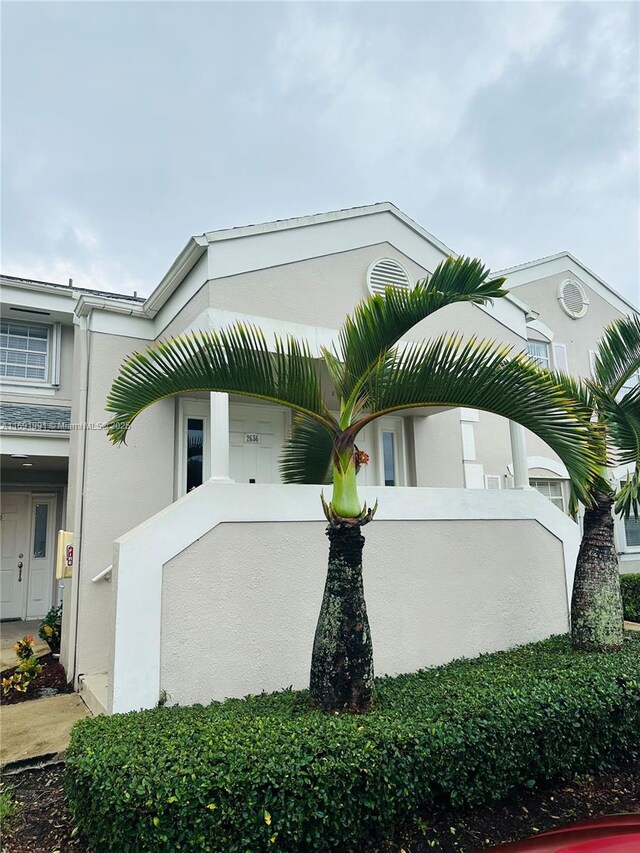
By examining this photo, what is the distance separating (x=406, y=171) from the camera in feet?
36.6

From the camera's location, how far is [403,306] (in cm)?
428

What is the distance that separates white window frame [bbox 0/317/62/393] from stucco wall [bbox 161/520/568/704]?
5.99 m

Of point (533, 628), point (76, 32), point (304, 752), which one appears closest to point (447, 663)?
point (533, 628)

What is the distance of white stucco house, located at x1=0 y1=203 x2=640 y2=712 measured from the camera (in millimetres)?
4883

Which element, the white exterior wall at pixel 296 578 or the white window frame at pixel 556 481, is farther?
the white window frame at pixel 556 481

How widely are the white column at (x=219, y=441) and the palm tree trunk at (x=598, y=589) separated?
416 centimetres

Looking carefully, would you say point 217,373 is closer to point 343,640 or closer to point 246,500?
point 246,500

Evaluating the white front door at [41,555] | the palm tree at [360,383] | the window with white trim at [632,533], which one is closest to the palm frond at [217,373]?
the palm tree at [360,383]

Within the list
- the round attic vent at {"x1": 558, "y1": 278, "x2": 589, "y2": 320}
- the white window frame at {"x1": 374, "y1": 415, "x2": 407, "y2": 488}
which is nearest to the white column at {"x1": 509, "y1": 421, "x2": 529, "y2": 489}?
the white window frame at {"x1": 374, "y1": 415, "x2": 407, "y2": 488}

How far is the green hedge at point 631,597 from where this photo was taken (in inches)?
415

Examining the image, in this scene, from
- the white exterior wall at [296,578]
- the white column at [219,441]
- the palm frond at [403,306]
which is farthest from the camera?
the white column at [219,441]

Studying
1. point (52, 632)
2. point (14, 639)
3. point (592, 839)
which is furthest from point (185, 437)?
point (592, 839)

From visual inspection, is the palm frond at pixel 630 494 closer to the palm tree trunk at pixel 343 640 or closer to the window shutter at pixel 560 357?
the palm tree trunk at pixel 343 640

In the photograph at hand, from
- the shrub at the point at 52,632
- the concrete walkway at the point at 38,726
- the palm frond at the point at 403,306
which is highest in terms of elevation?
the palm frond at the point at 403,306
